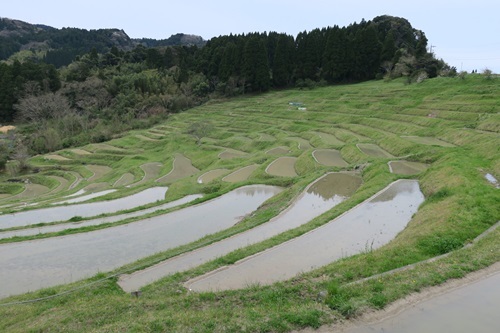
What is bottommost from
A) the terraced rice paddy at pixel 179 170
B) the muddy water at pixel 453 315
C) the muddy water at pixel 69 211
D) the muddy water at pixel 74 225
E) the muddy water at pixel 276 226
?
the terraced rice paddy at pixel 179 170

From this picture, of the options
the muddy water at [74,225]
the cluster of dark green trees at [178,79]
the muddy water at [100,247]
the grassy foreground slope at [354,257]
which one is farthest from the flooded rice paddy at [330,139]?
the cluster of dark green trees at [178,79]

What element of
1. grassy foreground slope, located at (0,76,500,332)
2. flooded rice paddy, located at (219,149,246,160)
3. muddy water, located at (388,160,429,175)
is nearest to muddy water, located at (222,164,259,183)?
grassy foreground slope, located at (0,76,500,332)

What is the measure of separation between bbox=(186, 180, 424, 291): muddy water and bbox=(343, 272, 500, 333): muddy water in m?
3.44

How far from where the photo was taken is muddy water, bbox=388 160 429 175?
20922 millimetres

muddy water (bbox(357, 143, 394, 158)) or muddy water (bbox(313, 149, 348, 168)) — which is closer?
muddy water (bbox(313, 149, 348, 168))

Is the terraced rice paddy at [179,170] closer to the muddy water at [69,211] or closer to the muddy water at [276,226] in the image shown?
the muddy water at [69,211]

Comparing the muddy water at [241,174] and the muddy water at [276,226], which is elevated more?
the muddy water at [276,226]

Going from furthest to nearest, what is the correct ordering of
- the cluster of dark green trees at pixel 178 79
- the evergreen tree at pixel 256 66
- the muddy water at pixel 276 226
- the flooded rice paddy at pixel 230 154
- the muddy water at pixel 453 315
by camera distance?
the evergreen tree at pixel 256 66, the cluster of dark green trees at pixel 178 79, the flooded rice paddy at pixel 230 154, the muddy water at pixel 276 226, the muddy water at pixel 453 315

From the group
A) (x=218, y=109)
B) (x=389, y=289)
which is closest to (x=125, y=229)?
(x=389, y=289)

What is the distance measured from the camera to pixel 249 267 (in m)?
11.1

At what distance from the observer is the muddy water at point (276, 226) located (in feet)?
38.0

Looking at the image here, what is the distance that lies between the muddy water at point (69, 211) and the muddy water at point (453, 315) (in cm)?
1814

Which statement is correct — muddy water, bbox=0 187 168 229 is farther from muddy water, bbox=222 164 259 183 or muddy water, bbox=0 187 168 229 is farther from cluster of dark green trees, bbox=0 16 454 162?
cluster of dark green trees, bbox=0 16 454 162

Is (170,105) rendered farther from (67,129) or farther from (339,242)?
(339,242)
